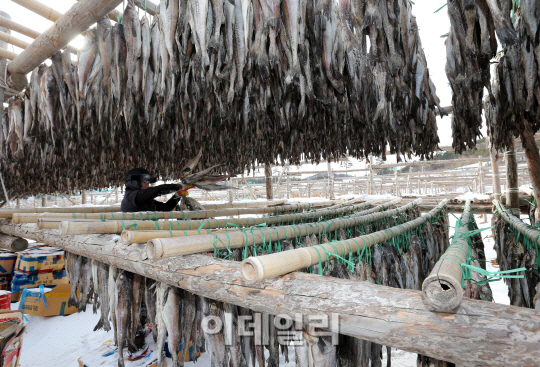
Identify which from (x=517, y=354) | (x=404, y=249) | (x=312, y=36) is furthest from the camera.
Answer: (x=404, y=249)

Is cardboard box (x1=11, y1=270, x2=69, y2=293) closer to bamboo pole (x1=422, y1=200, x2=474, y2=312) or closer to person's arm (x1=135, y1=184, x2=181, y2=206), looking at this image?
person's arm (x1=135, y1=184, x2=181, y2=206)

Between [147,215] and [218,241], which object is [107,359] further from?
[218,241]

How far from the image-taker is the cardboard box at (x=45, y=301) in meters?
4.19

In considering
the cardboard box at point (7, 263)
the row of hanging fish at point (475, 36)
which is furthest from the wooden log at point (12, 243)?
the row of hanging fish at point (475, 36)

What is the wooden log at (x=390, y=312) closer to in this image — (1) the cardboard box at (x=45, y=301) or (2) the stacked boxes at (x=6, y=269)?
(1) the cardboard box at (x=45, y=301)

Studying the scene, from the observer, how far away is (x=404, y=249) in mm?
2525

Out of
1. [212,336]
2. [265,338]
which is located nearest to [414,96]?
[265,338]

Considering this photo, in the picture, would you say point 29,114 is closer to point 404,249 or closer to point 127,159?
point 127,159

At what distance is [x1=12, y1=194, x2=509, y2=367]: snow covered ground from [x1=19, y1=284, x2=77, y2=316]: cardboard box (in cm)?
11

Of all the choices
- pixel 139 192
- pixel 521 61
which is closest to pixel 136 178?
pixel 139 192

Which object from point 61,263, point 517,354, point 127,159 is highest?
point 127,159

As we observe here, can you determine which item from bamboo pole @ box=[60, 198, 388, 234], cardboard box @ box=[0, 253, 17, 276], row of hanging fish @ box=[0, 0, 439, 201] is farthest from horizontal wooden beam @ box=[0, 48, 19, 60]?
cardboard box @ box=[0, 253, 17, 276]

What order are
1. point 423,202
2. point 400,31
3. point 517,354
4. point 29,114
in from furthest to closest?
point 423,202
point 29,114
point 400,31
point 517,354

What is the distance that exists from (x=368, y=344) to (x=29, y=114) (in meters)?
4.07
